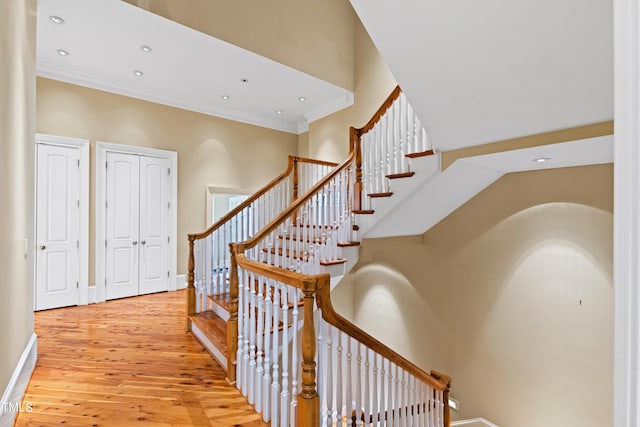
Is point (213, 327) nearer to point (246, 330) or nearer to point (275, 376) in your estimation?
point (246, 330)

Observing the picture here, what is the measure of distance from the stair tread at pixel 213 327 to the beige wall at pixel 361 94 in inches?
145

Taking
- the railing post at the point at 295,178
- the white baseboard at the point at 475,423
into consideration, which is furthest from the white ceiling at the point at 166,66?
the white baseboard at the point at 475,423

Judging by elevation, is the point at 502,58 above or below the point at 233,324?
above

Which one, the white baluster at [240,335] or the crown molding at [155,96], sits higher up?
the crown molding at [155,96]

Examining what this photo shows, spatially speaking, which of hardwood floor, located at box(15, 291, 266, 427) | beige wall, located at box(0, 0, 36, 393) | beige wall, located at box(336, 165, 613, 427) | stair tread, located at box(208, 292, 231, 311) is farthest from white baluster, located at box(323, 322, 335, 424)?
beige wall, located at box(336, 165, 613, 427)

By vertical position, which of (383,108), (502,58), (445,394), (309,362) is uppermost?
(383,108)

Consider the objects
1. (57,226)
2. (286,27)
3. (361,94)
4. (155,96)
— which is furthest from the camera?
(361,94)

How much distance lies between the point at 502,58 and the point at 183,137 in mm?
5038

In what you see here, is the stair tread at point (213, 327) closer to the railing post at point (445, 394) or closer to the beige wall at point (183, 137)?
the railing post at point (445, 394)

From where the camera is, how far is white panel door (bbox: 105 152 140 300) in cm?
488

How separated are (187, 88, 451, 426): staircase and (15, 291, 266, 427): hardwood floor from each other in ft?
0.62

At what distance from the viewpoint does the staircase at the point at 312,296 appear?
196cm

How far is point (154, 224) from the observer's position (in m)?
5.32

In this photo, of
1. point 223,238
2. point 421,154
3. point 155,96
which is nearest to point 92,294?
point 223,238
